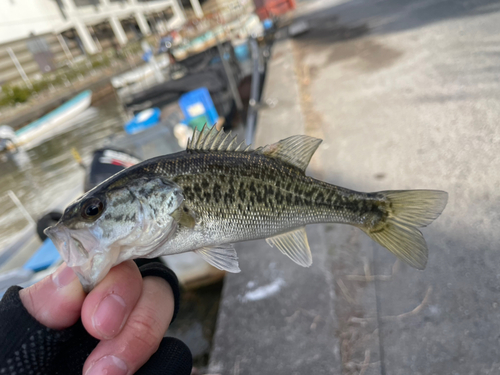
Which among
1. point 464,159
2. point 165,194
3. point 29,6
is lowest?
point 464,159

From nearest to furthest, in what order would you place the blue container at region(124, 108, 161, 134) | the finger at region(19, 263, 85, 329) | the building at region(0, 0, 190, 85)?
the finger at region(19, 263, 85, 329), the blue container at region(124, 108, 161, 134), the building at region(0, 0, 190, 85)

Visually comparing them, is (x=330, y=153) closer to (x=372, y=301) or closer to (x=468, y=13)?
(x=372, y=301)

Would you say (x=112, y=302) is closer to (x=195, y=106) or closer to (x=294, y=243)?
(x=294, y=243)

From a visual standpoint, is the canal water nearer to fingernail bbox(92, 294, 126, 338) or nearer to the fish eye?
fingernail bbox(92, 294, 126, 338)

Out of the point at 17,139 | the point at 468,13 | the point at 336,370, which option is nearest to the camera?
the point at 336,370

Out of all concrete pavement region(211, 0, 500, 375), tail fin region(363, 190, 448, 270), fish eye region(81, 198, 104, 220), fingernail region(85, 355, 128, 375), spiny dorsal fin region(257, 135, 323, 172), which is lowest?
concrete pavement region(211, 0, 500, 375)

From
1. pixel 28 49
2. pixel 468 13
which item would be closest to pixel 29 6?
pixel 28 49

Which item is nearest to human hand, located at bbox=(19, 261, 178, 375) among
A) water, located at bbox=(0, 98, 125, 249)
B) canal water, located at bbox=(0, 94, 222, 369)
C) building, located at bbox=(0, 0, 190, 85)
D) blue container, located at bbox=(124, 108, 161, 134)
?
canal water, located at bbox=(0, 94, 222, 369)
